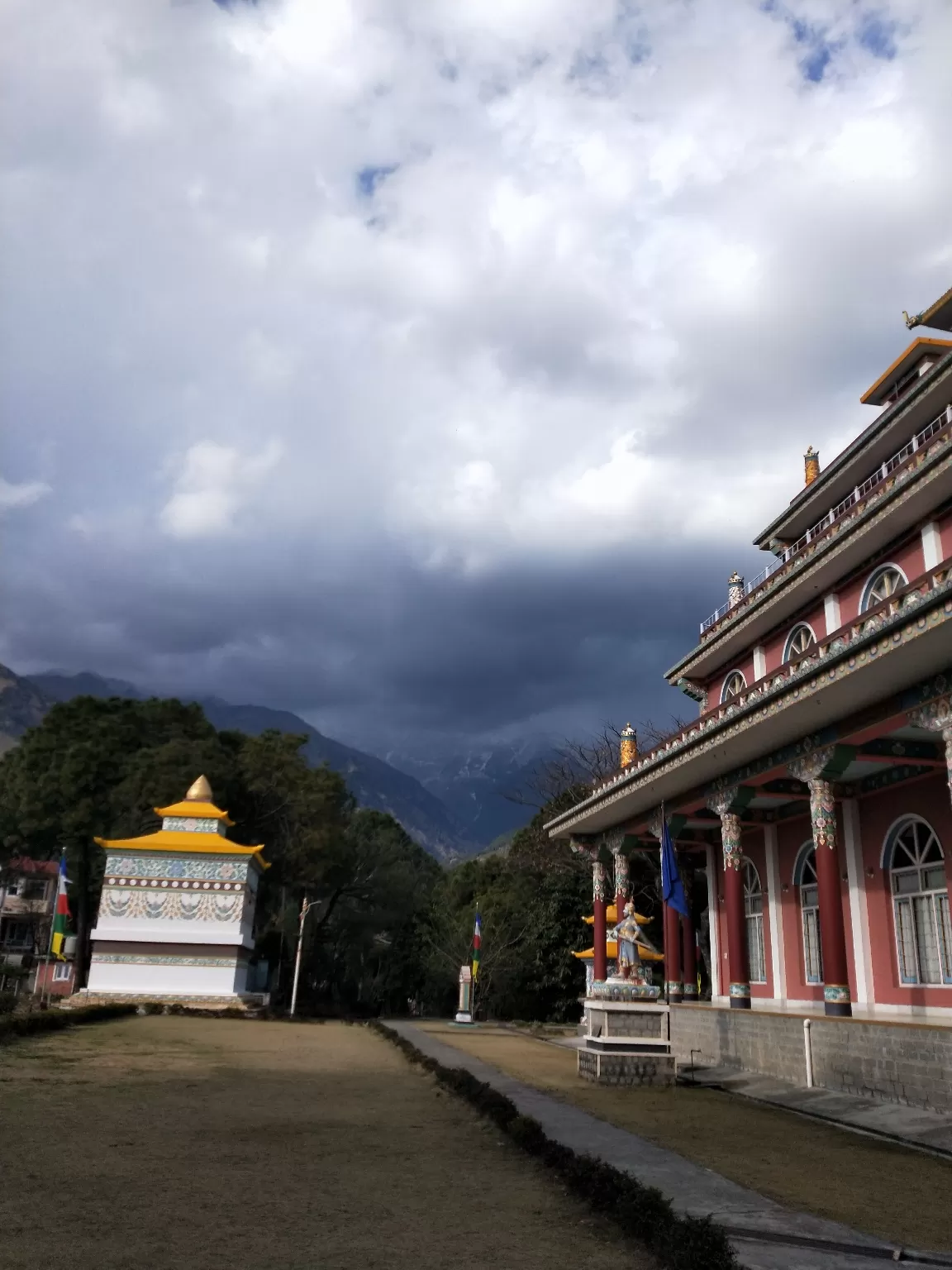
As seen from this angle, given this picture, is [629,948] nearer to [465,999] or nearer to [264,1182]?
[264,1182]

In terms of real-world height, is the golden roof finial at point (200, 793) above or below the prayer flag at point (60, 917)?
above

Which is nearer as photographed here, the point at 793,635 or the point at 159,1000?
the point at 793,635

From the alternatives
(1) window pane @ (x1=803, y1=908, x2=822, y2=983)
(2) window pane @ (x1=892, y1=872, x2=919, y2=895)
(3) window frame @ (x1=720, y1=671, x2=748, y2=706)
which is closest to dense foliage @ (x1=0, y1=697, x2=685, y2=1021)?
(3) window frame @ (x1=720, y1=671, x2=748, y2=706)

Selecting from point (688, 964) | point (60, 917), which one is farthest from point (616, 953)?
A: point (60, 917)

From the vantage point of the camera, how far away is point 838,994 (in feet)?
47.8

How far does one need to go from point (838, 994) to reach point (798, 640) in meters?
8.10

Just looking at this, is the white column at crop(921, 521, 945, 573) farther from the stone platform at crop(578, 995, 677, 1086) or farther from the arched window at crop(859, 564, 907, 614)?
the stone platform at crop(578, 995, 677, 1086)

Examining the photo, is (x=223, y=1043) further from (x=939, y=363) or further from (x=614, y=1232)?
(x=939, y=363)

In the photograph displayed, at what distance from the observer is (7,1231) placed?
212 inches

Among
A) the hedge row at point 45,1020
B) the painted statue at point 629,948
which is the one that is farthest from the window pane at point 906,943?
the hedge row at point 45,1020

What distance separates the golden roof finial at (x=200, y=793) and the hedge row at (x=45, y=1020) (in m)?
11.4

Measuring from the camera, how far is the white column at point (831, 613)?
18531 mm

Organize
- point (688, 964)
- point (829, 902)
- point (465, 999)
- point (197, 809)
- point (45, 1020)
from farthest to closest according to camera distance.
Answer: point (197, 809) < point (465, 999) < point (688, 964) < point (45, 1020) < point (829, 902)

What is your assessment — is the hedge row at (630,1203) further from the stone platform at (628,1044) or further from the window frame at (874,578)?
the window frame at (874,578)
